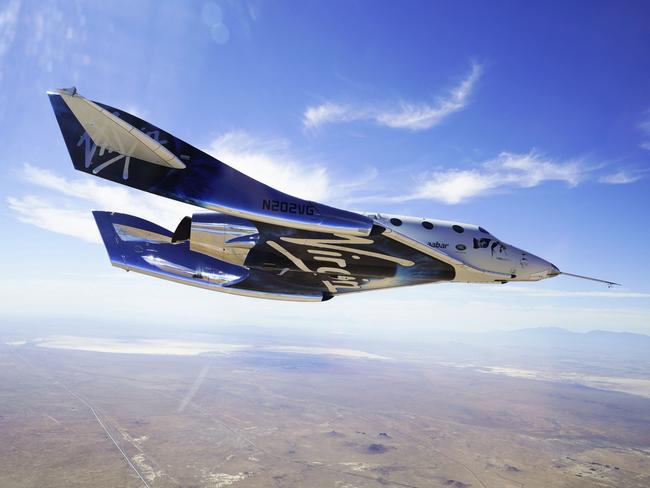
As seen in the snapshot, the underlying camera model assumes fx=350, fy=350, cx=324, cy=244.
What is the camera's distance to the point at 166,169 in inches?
320

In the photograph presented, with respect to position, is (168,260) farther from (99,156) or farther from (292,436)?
(292,436)

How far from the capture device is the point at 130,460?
8312cm

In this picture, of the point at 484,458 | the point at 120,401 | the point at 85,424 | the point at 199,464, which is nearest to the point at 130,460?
the point at 199,464

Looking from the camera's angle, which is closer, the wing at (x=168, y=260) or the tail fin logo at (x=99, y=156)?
the tail fin logo at (x=99, y=156)

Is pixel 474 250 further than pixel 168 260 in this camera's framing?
No

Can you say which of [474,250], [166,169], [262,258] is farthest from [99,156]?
[474,250]

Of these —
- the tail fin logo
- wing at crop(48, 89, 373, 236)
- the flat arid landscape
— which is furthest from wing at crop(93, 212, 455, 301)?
the flat arid landscape

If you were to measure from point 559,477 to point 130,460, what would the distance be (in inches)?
4091

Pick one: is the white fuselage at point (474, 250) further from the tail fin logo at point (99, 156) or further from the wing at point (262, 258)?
the tail fin logo at point (99, 156)

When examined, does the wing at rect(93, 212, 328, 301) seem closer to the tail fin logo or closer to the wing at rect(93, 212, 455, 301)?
the wing at rect(93, 212, 455, 301)

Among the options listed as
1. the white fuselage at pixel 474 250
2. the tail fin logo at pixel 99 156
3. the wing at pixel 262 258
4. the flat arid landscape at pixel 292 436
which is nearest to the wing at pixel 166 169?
the tail fin logo at pixel 99 156

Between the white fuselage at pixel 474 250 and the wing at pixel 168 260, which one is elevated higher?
the white fuselage at pixel 474 250

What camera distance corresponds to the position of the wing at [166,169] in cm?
718

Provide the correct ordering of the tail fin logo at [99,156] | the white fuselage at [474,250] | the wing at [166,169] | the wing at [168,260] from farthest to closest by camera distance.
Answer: the wing at [168,260] < the white fuselage at [474,250] < the tail fin logo at [99,156] < the wing at [166,169]
